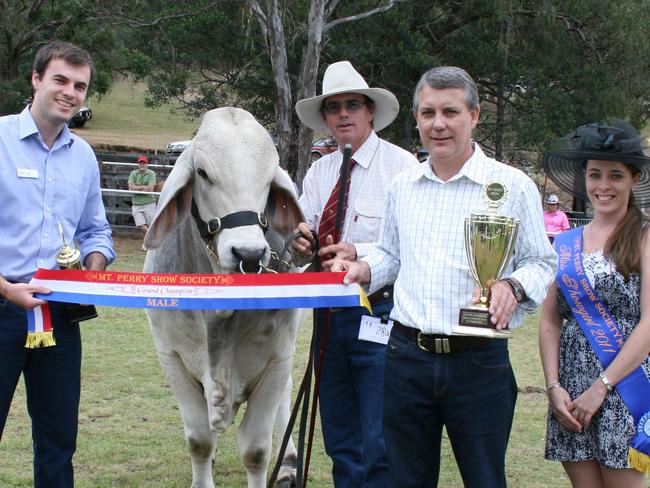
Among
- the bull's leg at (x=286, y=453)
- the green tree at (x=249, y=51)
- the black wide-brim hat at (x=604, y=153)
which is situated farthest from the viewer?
the green tree at (x=249, y=51)

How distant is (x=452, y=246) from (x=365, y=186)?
125cm

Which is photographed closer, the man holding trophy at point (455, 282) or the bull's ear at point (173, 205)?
the man holding trophy at point (455, 282)

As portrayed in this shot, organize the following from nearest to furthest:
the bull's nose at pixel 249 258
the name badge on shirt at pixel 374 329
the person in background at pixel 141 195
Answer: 1. the bull's nose at pixel 249 258
2. the name badge on shirt at pixel 374 329
3. the person in background at pixel 141 195

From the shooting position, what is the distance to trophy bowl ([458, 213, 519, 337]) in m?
3.05

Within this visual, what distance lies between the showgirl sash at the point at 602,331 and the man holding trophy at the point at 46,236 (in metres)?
2.24

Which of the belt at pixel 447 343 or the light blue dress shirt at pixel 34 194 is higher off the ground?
the light blue dress shirt at pixel 34 194


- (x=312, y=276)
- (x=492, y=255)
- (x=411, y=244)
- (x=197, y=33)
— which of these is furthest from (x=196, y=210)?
(x=197, y=33)

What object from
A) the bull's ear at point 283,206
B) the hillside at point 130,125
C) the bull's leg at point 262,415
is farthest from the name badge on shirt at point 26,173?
the hillside at point 130,125

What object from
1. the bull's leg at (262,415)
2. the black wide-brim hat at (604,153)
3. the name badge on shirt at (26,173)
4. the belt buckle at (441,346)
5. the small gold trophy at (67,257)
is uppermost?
the black wide-brim hat at (604,153)

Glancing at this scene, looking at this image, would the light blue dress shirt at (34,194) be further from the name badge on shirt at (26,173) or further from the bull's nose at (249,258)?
the bull's nose at (249,258)

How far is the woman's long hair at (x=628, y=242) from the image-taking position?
366 centimetres

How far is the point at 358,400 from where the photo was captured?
462 cm

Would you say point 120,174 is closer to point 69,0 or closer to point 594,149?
point 69,0

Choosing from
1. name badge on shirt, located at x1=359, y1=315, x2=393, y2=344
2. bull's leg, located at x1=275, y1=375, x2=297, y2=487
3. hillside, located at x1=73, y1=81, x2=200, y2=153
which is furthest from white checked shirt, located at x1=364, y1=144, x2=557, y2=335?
hillside, located at x1=73, y1=81, x2=200, y2=153
